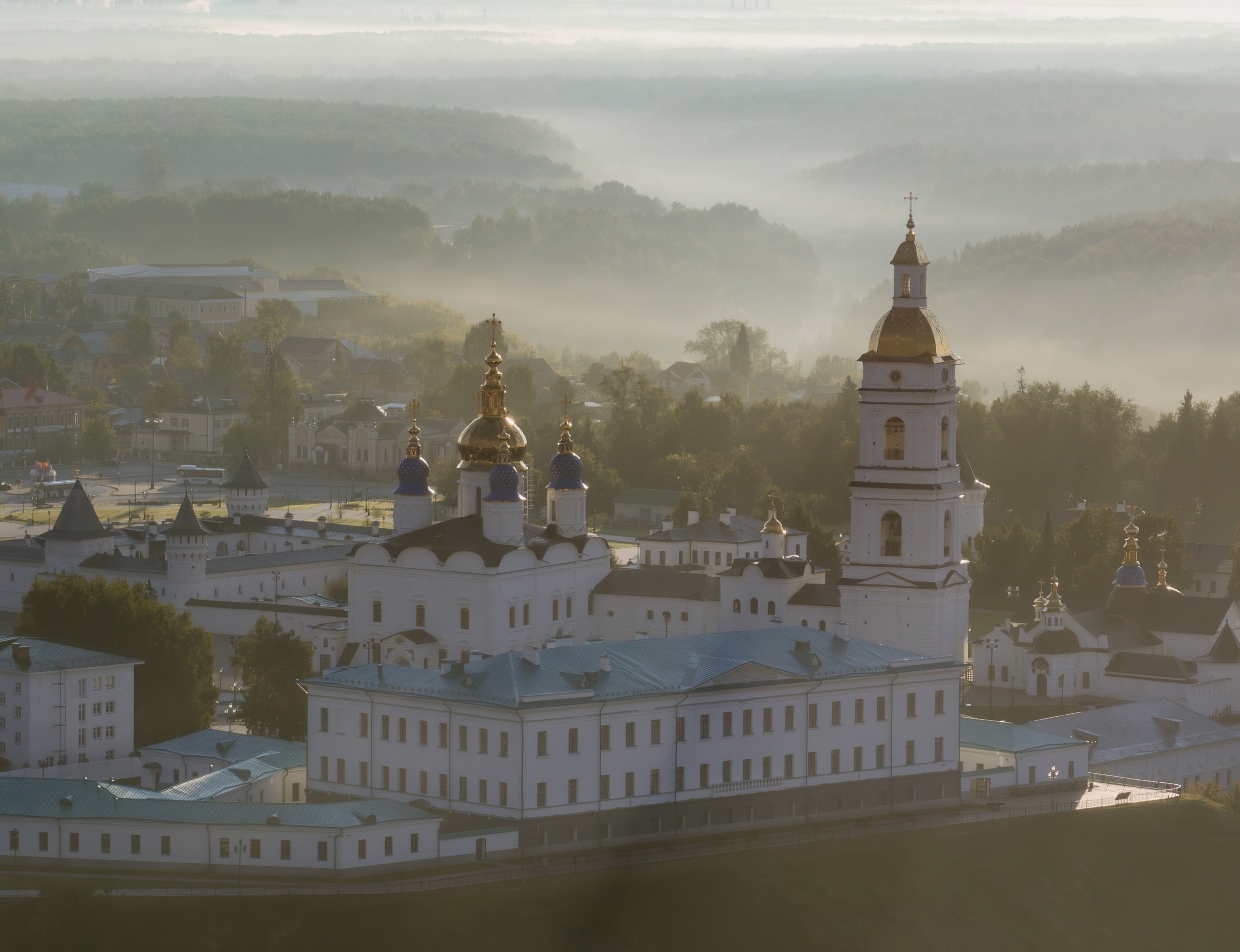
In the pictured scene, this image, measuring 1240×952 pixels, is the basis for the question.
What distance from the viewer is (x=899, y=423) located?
80062 mm

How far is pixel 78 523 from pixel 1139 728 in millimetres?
41096

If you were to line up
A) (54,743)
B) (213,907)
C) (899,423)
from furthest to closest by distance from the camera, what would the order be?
1. (899,423)
2. (54,743)
3. (213,907)

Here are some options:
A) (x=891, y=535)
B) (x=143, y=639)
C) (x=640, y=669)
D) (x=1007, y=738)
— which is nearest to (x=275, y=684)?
(x=143, y=639)

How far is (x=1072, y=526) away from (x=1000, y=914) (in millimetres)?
42708

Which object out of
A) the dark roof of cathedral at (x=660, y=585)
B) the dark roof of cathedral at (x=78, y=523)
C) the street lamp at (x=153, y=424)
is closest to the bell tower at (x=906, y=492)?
the dark roof of cathedral at (x=660, y=585)

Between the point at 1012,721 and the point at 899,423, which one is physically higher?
the point at 899,423

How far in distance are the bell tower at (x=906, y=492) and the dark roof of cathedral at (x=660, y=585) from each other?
20.8ft

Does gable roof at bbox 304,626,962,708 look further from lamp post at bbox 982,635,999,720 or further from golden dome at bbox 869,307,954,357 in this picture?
lamp post at bbox 982,635,999,720

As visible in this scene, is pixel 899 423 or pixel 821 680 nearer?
pixel 821 680

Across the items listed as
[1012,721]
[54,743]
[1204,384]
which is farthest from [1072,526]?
[1204,384]

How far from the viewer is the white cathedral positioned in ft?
256

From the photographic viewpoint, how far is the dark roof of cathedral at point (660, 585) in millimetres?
84812

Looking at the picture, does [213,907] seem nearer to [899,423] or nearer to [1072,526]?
[899,423]

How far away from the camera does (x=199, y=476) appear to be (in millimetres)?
147375
